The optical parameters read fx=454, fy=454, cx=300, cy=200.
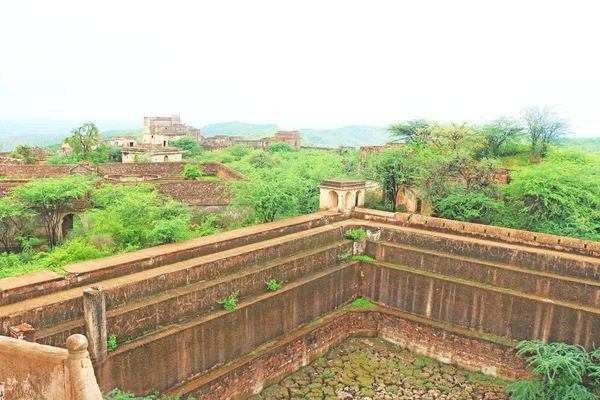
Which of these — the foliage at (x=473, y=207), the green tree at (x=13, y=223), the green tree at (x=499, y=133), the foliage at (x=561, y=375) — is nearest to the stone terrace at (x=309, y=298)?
the foliage at (x=561, y=375)

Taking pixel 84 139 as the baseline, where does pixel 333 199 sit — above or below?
below

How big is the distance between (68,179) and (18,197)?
166 centimetres

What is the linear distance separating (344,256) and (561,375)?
5.96 m

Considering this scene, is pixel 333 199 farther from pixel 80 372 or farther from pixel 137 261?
pixel 80 372

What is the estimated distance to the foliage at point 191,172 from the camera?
2534cm

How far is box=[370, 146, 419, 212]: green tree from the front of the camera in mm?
17438

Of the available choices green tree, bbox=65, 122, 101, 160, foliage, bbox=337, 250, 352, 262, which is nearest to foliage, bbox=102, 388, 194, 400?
foliage, bbox=337, 250, 352, 262

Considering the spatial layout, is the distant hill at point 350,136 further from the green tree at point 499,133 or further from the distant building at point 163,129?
the green tree at point 499,133


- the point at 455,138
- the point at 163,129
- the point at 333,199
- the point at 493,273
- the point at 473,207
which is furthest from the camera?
the point at 163,129

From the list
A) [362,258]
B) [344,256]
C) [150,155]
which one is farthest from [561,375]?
[150,155]

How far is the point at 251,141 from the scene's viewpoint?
53250 mm

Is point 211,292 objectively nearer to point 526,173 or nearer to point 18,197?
point 18,197

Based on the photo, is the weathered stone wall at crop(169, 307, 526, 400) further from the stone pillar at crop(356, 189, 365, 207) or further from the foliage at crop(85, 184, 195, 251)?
the stone pillar at crop(356, 189, 365, 207)

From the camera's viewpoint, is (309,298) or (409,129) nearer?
(309,298)
